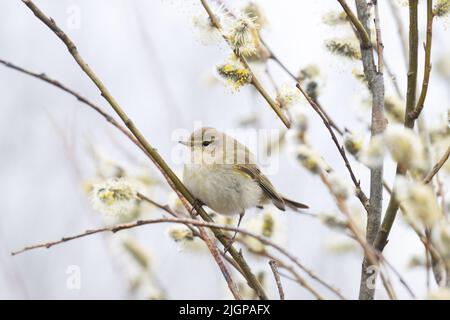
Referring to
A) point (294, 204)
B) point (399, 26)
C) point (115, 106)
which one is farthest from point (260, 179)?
point (115, 106)

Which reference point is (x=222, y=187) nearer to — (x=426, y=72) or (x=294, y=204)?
(x=294, y=204)

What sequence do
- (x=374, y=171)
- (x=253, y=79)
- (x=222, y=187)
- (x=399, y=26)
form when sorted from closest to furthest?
(x=374, y=171)
(x=253, y=79)
(x=399, y=26)
(x=222, y=187)

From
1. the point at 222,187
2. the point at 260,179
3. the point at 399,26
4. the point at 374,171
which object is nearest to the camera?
the point at 374,171

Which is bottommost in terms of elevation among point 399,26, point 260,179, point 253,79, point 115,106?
point 260,179

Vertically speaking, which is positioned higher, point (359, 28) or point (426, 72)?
point (359, 28)

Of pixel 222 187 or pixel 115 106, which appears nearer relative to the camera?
pixel 115 106

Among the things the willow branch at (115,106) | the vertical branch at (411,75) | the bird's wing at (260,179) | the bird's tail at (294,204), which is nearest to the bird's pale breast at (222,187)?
the bird's wing at (260,179)

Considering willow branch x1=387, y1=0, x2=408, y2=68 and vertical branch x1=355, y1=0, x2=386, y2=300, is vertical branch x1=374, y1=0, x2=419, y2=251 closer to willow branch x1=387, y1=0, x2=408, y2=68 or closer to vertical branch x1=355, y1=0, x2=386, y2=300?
vertical branch x1=355, y1=0, x2=386, y2=300

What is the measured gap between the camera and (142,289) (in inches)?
95.1

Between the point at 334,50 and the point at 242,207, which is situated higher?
the point at 334,50

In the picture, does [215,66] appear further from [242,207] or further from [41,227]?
[41,227]

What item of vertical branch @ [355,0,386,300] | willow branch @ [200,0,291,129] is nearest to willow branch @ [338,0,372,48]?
vertical branch @ [355,0,386,300]
